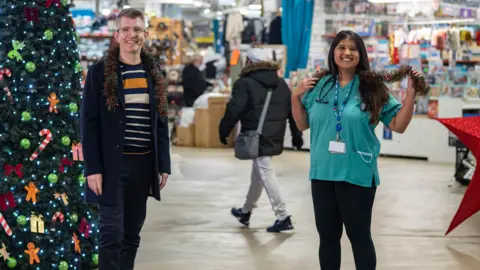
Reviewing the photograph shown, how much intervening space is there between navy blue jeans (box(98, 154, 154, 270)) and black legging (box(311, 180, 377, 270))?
84 cm

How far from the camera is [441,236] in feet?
23.7

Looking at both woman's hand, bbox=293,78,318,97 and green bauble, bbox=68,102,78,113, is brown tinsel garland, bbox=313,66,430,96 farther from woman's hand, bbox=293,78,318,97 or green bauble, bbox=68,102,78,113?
green bauble, bbox=68,102,78,113

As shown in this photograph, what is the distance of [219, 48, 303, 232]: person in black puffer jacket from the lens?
726 cm

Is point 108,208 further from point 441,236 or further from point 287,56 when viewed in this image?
point 287,56

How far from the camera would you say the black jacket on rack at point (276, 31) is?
53.5 ft

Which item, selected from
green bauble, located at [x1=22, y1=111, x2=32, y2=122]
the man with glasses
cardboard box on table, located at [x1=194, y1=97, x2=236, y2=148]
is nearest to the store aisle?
green bauble, located at [x1=22, y1=111, x2=32, y2=122]

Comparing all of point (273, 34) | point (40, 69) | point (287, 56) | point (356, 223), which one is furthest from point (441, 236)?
point (273, 34)

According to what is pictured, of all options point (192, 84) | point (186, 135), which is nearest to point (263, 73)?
point (186, 135)

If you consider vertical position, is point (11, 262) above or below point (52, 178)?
below

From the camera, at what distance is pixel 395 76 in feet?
14.8

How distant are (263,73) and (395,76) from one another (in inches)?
116

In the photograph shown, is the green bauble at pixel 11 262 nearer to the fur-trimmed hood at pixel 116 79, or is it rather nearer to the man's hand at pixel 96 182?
the man's hand at pixel 96 182

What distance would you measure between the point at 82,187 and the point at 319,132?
1.76m

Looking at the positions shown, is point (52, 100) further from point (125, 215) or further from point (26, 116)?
point (125, 215)
